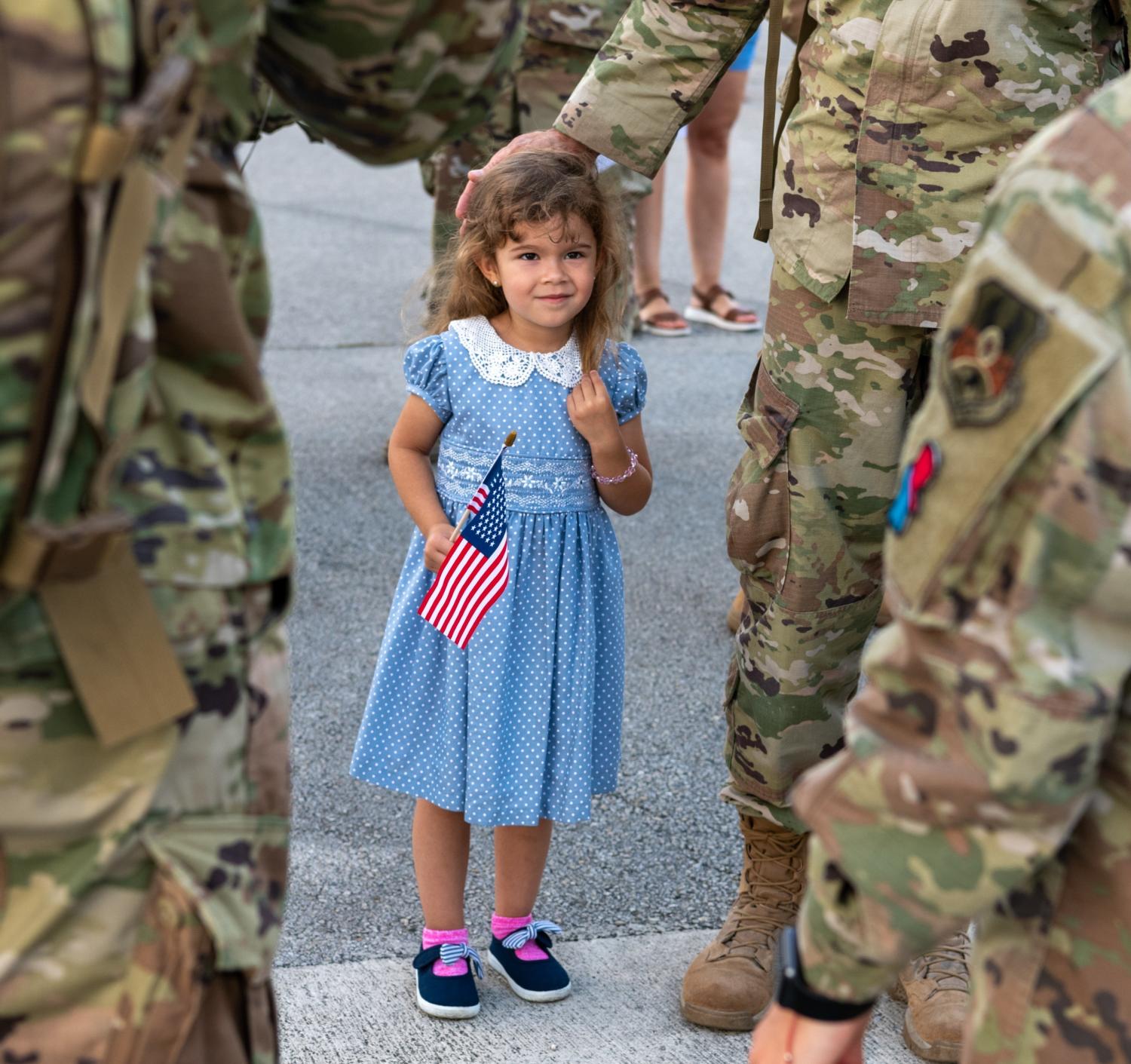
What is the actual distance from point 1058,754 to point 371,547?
3.67 m

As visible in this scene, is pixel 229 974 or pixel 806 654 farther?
pixel 806 654

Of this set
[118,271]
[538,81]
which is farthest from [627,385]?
[538,81]

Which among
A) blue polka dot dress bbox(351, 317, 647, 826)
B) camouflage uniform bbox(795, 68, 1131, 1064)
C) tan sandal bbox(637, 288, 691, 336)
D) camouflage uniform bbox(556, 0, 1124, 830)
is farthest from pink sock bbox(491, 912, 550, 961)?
tan sandal bbox(637, 288, 691, 336)

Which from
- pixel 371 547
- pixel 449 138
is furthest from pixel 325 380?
pixel 449 138

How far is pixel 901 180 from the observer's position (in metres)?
2.45

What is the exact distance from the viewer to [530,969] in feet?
9.07

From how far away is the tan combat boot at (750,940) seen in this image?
2.71 m

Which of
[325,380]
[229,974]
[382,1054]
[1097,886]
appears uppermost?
[1097,886]

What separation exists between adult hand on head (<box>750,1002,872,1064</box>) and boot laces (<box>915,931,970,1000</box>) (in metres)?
1.30

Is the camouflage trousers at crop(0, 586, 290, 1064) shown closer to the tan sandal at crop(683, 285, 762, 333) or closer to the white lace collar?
the white lace collar

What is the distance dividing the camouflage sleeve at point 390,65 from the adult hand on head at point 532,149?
1.03 metres

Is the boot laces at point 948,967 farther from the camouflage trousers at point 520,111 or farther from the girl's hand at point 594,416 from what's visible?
the camouflage trousers at point 520,111

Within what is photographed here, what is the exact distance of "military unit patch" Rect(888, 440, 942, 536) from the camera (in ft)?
4.16

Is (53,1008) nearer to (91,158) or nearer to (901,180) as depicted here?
(91,158)
